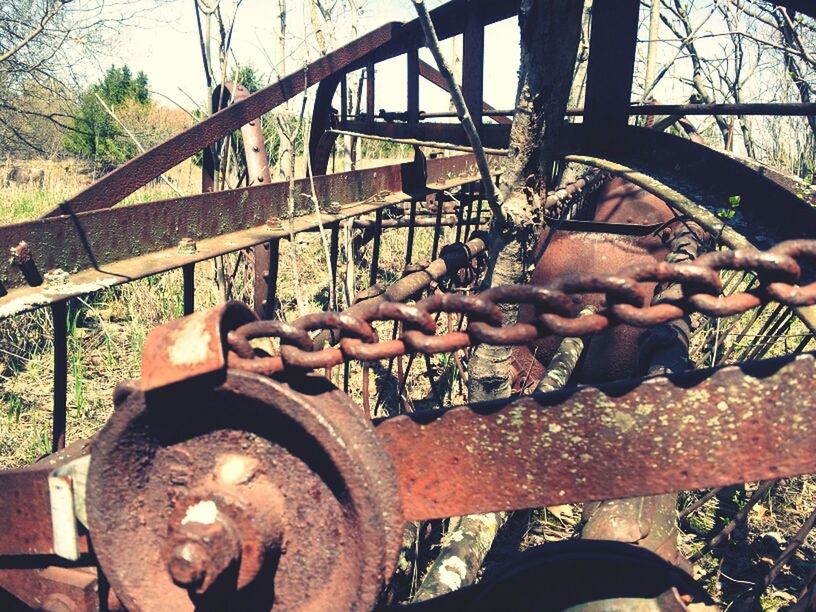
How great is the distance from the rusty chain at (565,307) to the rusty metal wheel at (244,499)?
0.35 feet

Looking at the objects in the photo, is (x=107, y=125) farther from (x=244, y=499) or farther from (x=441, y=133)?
(x=244, y=499)

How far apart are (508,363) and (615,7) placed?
1589 mm

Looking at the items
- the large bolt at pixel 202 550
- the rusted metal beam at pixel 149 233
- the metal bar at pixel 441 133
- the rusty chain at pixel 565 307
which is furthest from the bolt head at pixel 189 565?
the metal bar at pixel 441 133

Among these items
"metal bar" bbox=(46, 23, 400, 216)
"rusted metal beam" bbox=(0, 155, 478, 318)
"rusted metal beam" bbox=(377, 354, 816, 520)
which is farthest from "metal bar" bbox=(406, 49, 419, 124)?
"rusted metal beam" bbox=(377, 354, 816, 520)

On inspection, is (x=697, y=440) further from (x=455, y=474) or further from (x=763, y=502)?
(x=763, y=502)

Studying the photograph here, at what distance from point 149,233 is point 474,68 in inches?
64.6

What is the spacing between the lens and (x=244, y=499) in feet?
3.51

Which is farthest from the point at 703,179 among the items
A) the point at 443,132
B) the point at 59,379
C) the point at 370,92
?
the point at 370,92

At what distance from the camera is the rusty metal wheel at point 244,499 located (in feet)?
3.38

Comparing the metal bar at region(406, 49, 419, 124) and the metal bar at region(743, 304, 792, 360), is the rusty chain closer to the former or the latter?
the metal bar at region(743, 304, 792, 360)

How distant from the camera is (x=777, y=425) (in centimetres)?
110

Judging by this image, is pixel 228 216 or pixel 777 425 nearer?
pixel 777 425

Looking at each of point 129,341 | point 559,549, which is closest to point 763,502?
point 559,549

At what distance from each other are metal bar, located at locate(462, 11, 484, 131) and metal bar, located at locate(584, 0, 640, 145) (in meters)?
0.74
